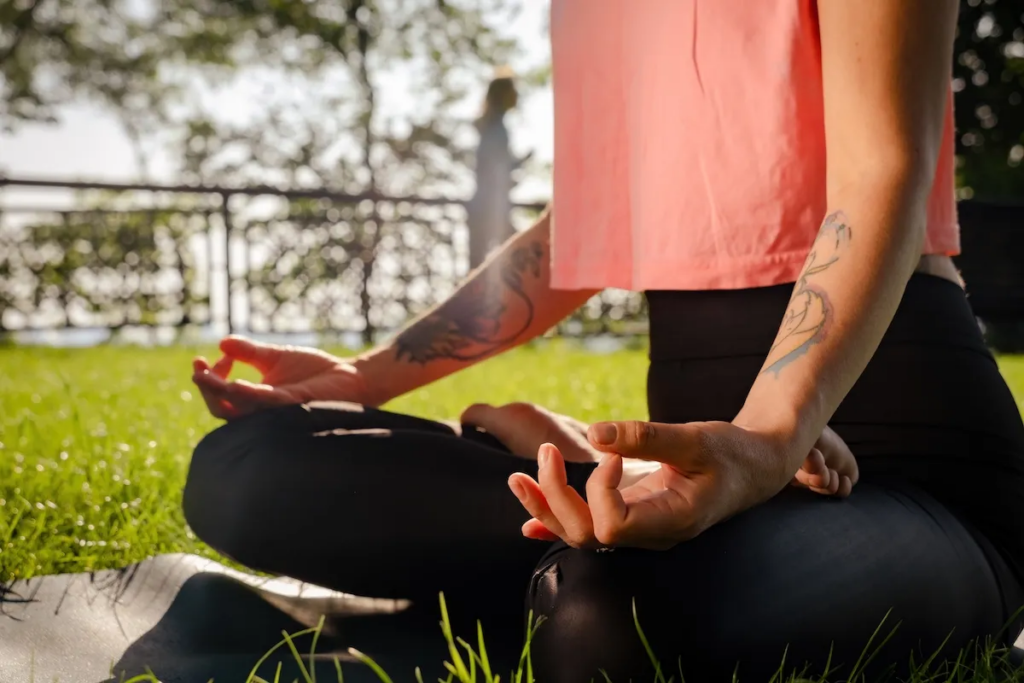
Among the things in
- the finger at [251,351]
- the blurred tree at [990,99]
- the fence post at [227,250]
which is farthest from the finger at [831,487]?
the blurred tree at [990,99]

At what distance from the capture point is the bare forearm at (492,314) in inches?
72.4

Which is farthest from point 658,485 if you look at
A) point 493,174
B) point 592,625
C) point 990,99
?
point 990,99

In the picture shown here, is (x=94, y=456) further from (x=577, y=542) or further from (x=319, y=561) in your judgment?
(x=577, y=542)

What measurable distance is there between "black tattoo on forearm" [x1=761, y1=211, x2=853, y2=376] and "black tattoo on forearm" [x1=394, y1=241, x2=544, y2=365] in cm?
84

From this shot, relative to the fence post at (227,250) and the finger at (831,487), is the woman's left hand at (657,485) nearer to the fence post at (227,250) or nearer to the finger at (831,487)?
the finger at (831,487)

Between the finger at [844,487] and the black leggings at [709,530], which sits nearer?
the black leggings at [709,530]

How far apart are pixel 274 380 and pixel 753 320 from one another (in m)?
0.89

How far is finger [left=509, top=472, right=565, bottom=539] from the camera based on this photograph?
779 millimetres

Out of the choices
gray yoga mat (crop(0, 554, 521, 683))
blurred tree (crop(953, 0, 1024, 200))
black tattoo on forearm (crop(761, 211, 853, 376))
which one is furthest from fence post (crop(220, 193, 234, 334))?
blurred tree (crop(953, 0, 1024, 200))

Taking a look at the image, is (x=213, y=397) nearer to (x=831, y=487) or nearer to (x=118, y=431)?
(x=831, y=487)

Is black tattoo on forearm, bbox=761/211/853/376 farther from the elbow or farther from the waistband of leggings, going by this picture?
the waistband of leggings

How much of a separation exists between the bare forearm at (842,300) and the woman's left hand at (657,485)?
86mm

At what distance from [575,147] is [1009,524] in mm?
896

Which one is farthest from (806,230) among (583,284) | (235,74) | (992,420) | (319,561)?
(235,74)
